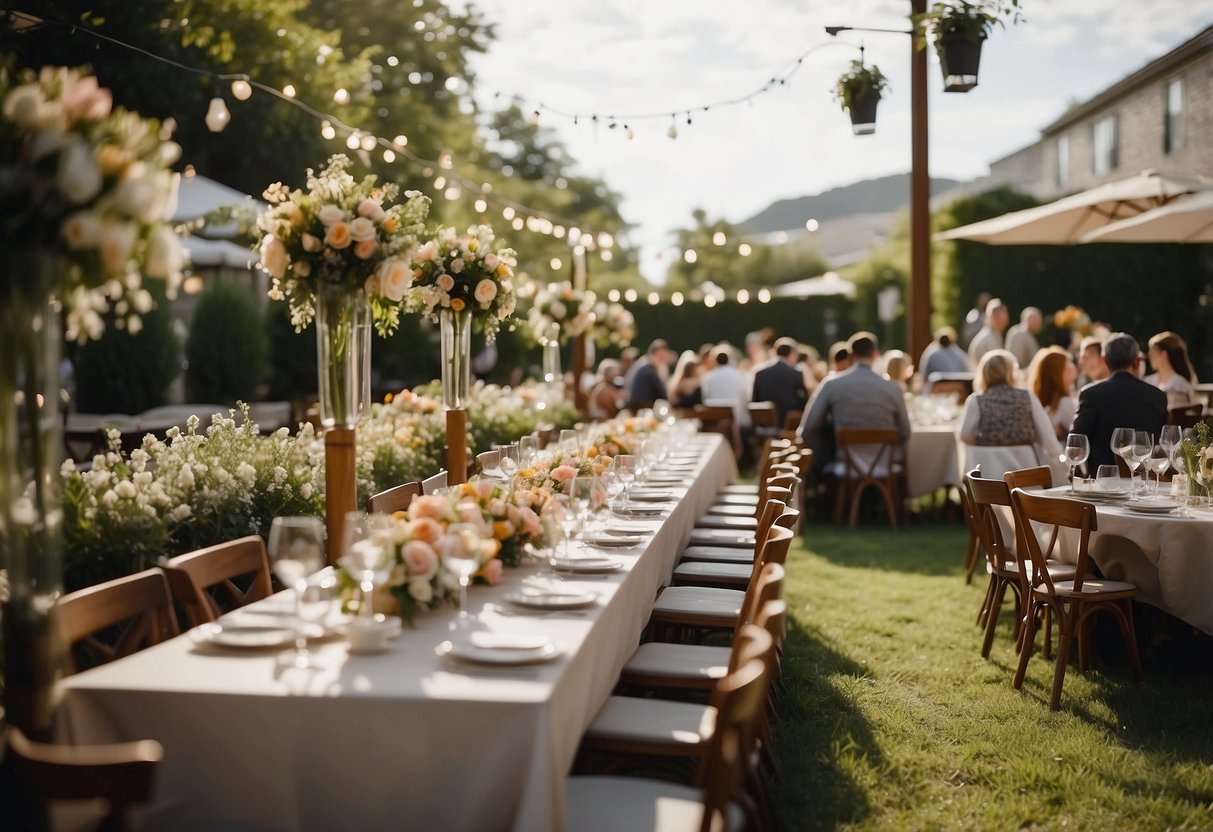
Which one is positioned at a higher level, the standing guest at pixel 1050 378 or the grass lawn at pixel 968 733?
the standing guest at pixel 1050 378

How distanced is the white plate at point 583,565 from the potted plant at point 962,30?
4.78 metres

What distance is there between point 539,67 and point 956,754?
569 inches

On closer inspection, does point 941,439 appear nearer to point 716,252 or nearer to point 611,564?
point 611,564

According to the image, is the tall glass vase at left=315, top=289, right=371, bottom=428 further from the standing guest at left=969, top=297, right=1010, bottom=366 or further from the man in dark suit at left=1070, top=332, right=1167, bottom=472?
the standing guest at left=969, top=297, right=1010, bottom=366

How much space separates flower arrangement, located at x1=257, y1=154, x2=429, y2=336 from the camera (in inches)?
160

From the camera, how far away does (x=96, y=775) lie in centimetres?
218

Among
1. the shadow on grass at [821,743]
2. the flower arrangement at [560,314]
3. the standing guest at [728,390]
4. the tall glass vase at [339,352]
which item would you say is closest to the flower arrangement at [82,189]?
the tall glass vase at [339,352]

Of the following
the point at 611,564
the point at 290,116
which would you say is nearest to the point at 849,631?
the point at 611,564

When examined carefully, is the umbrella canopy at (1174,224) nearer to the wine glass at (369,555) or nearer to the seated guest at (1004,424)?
the seated guest at (1004,424)

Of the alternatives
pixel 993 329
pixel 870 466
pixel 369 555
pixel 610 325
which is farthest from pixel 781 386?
pixel 369 555

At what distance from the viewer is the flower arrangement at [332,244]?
13.4 ft

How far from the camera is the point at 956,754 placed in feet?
14.5

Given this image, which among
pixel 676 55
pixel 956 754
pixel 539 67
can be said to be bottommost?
pixel 956 754

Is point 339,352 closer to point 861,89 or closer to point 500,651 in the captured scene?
point 500,651
